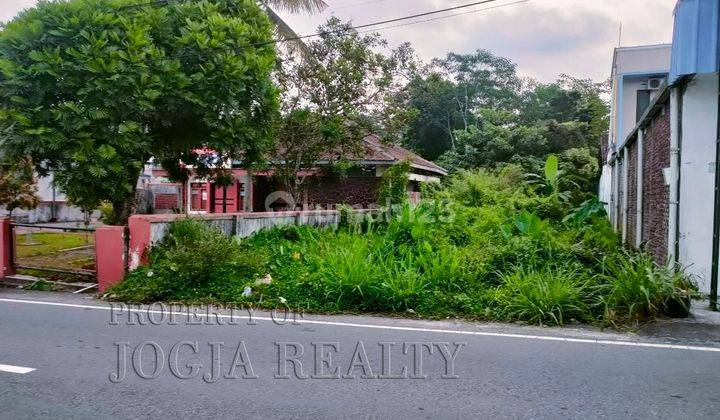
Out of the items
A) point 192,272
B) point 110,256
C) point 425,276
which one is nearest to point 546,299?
point 425,276

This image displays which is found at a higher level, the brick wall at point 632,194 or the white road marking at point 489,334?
the brick wall at point 632,194

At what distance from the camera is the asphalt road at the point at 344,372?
4047 mm

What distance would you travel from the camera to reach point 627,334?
6.43m

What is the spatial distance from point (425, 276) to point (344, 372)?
3.74m

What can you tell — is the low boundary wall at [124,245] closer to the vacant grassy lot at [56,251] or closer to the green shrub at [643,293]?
the vacant grassy lot at [56,251]

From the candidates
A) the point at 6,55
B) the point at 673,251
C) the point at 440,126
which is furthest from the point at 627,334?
the point at 440,126

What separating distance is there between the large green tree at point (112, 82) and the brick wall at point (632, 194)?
8.72m

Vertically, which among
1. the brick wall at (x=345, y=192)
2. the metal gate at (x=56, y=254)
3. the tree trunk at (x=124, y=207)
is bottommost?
the metal gate at (x=56, y=254)

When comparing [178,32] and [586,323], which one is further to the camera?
[178,32]

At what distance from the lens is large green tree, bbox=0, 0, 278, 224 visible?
29.9ft

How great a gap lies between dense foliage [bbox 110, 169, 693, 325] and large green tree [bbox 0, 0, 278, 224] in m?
1.93

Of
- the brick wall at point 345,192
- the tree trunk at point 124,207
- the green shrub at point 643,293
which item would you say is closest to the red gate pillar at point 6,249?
the tree trunk at point 124,207

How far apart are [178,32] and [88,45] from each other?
189cm

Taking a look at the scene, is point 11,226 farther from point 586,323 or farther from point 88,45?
point 586,323
